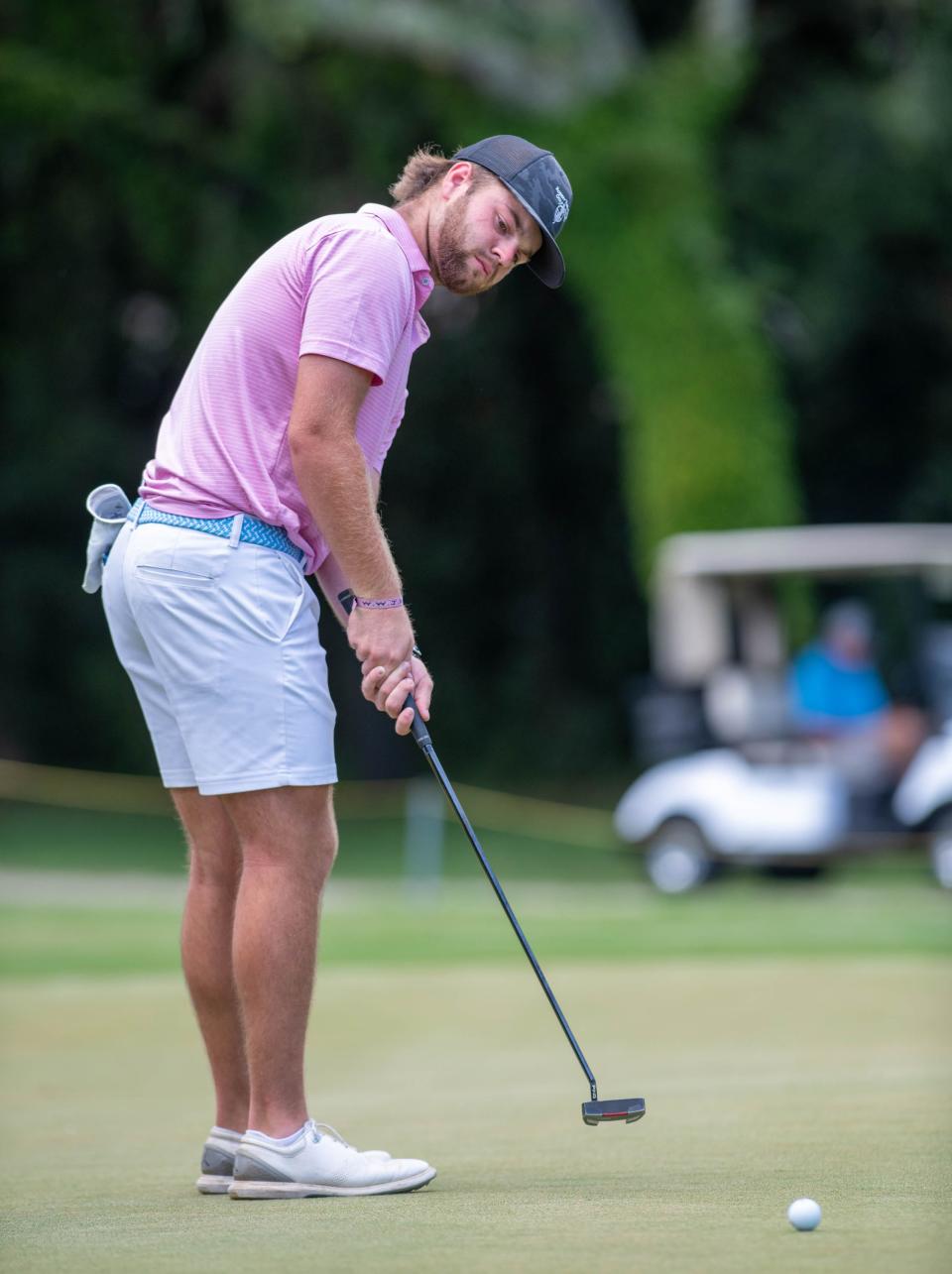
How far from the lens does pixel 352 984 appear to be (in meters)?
7.83

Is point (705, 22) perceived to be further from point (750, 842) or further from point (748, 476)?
point (750, 842)

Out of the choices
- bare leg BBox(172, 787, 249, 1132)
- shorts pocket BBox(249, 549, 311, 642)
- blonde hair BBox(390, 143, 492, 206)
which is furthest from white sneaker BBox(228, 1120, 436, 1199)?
blonde hair BBox(390, 143, 492, 206)

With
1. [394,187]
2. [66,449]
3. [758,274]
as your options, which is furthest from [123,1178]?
[66,449]

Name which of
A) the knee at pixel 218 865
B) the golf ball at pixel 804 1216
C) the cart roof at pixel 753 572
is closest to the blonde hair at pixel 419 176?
the knee at pixel 218 865

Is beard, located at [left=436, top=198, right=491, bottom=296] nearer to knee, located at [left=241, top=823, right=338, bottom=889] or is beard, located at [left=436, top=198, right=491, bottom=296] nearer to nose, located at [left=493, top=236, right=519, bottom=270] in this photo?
nose, located at [left=493, top=236, right=519, bottom=270]

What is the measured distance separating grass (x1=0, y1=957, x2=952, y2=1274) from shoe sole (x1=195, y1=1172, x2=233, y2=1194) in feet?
0.13

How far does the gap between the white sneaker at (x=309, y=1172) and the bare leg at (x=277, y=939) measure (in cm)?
4

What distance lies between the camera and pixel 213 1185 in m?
3.47

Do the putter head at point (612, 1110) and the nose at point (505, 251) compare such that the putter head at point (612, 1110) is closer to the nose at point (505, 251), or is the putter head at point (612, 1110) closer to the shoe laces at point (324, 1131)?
the shoe laces at point (324, 1131)

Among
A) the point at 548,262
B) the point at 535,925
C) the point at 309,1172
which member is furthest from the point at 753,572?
the point at 309,1172

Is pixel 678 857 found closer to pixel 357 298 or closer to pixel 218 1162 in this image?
pixel 218 1162

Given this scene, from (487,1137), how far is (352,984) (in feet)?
12.3

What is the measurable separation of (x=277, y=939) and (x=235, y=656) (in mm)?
474

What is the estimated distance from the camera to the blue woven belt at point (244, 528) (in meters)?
3.51
